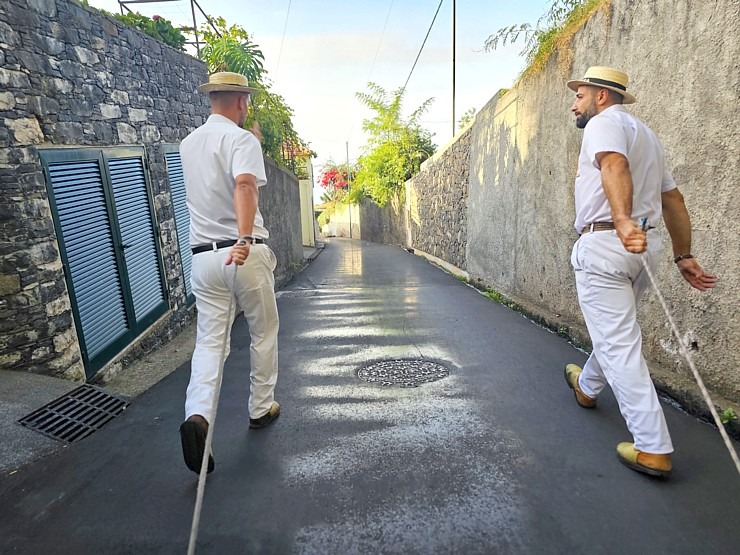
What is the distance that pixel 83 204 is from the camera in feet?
12.2

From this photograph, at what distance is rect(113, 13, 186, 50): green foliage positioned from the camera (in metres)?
5.40

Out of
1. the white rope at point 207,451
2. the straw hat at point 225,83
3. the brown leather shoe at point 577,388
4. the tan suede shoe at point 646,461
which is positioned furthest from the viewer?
the brown leather shoe at point 577,388

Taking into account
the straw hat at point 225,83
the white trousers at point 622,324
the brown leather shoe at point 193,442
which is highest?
the straw hat at point 225,83

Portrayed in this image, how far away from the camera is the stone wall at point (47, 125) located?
120 inches

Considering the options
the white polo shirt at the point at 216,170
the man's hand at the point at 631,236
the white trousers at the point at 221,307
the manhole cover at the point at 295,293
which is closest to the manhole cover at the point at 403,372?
the white trousers at the point at 221,307

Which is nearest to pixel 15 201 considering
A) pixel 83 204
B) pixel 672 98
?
pixel 83 204

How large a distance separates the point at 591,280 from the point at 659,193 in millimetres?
554

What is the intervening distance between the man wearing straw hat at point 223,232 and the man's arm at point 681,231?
2203 millimetres

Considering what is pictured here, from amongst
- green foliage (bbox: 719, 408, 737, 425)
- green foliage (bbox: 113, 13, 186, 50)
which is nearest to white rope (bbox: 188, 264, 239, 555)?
green foliage (bbox: 719, 408, 737, 425)

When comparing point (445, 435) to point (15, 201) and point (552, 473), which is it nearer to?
point (552, 473)

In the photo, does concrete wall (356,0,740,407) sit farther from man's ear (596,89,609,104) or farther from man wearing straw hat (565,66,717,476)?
man's ear (596,89,609,104)

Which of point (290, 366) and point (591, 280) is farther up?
point (591, 280)

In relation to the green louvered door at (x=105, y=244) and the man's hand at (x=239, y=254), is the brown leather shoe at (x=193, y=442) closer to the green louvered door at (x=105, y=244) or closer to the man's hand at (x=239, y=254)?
the man's hand at (x=239, y=254)

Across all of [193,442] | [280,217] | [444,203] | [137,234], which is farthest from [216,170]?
[444,203]
